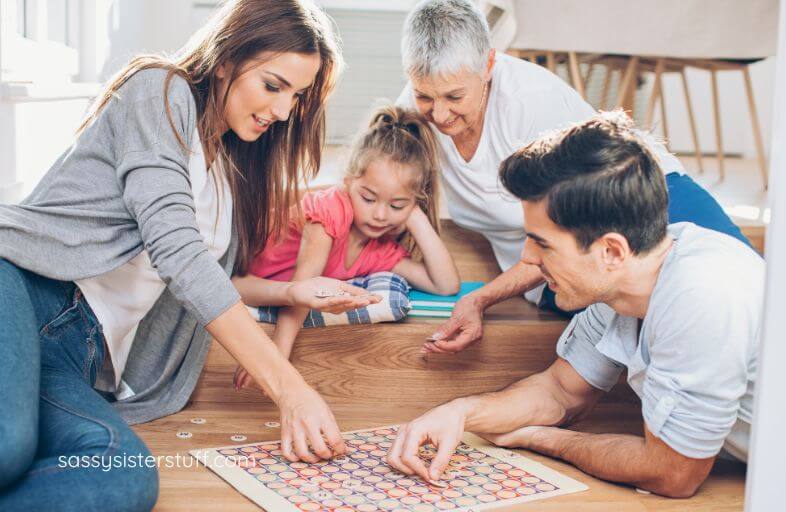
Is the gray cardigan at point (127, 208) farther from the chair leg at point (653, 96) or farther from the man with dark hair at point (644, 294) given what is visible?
the chair leg at point (653, 96)

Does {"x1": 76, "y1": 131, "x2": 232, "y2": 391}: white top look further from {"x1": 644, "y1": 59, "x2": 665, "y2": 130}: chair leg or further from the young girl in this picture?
{"x1": 644, "y1": 59, "x2": 665, "y2": 130}: chair leg

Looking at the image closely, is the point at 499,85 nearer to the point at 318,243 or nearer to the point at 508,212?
the point at 508,212

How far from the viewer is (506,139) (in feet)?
6.46

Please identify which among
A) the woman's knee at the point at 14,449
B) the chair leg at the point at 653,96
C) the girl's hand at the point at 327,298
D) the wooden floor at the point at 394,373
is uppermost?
the chair leg at the point at 653,96

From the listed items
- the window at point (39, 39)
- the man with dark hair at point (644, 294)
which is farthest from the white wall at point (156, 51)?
the man with dark hair at point (644, 294)

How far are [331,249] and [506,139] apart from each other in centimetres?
46

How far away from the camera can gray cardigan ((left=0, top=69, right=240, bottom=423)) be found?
4.42ft

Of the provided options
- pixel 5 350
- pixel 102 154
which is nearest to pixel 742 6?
pixel 102 154

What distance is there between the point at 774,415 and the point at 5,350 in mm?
954

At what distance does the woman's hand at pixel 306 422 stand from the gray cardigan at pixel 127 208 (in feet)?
0.57

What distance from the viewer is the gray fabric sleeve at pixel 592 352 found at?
1.56 m

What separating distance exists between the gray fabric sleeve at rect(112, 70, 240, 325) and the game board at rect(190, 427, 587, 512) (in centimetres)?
26

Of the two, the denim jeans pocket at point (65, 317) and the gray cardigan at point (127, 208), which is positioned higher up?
the gray cardigan at point (127, 208)

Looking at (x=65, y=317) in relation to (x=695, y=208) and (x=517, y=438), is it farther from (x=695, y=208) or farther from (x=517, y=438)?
(x=695, y=208)
